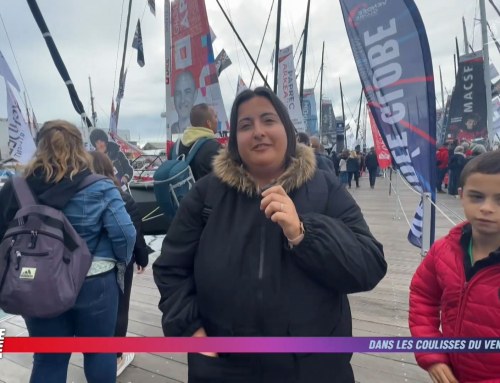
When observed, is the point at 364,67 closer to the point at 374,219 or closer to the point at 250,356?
the point at 250,356

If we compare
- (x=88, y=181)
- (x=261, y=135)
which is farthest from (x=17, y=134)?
(x=261, y=135)

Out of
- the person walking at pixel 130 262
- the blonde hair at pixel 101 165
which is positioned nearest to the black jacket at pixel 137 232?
the person walking at pixel 130 262

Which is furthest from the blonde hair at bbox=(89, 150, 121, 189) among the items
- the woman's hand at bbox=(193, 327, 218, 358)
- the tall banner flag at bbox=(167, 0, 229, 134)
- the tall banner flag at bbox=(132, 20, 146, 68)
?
the tall banner flag at bbox=(132, 20, 146, 68)

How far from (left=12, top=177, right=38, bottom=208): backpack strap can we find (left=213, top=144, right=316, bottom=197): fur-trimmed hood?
3.39 feet

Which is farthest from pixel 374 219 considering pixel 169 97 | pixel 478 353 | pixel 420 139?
pixel 478 353

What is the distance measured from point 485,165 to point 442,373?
811 mm

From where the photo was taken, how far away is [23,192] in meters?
1.78

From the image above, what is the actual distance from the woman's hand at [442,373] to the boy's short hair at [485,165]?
28.2 inches

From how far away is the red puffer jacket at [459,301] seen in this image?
126 centimetres

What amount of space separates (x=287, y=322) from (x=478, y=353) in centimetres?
72

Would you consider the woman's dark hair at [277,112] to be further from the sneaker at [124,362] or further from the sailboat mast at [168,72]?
the sailboat mast at [168,72]

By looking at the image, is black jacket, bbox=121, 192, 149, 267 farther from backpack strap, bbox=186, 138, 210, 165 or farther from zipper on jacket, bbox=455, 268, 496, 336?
zipper on jacket, bbox=455, 268, 496, 336

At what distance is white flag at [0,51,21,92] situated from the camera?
3325 millimetres

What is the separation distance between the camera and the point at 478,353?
128 centimetres
